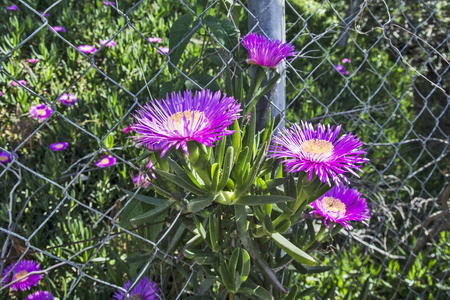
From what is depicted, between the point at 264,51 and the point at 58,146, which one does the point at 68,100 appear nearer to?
the point at 58,146

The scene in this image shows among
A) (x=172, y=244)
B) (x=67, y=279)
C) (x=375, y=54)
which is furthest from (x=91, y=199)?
(x=375, y=54)

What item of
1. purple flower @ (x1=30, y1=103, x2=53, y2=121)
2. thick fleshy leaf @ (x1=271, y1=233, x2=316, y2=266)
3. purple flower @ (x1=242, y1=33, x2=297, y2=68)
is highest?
purple flower @ (x1=242, y1=33, x2=297, y2=68)

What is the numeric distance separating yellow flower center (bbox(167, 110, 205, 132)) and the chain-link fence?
0.10 m

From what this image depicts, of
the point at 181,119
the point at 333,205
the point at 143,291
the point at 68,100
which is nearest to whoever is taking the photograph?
the point at 181,119

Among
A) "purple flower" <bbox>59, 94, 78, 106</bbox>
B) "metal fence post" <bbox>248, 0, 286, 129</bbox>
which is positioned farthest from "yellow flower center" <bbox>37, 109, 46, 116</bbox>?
"metal fence post" <bbox>248, 0, 286, 129</bbox>

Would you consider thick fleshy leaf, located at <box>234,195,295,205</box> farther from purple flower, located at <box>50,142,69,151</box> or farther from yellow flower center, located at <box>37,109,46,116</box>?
yellow flower center, located at <box>37,109,46,116</box>

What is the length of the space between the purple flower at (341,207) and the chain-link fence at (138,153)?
0.33ft

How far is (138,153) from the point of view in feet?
5.94

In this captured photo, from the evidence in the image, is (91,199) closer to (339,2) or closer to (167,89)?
(167,89)

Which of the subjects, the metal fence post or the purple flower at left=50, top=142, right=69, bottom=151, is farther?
the purple flower at left=50, top=142, right=69, bottom=151

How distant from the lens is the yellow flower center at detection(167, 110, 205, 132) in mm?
670

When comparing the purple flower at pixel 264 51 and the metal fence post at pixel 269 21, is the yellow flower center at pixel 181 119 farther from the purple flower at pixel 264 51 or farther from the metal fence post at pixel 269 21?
the metal fence post at pixel 269 21

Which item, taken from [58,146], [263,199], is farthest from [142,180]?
[58,146]

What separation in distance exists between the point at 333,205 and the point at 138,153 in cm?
109
